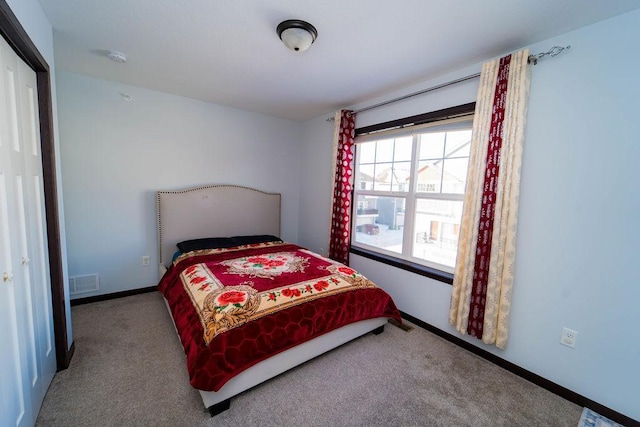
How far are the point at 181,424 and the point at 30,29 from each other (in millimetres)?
2339

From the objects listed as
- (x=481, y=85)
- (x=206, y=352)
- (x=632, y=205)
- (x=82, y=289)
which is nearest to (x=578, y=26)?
(x=481, y=85)

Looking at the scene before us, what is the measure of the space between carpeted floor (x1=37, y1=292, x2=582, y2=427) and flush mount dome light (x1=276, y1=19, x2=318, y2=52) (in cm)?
230

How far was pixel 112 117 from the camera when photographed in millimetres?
2746

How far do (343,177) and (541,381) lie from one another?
250 cm

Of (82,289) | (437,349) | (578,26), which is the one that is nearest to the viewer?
(578,26)

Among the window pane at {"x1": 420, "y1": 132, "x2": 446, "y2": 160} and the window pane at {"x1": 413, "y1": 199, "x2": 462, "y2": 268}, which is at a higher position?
the window pane at {"x1": 420, "y1": 132, "x2": 446, "y2": 160}

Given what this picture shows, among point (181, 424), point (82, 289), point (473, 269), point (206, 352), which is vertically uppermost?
point (473, 269)

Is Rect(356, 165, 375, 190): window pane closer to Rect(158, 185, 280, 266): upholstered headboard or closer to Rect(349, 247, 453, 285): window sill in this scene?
Rect(349, 247, 453, 285): window sill

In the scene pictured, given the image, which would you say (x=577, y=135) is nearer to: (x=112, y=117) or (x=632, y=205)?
(x=632, y=205)

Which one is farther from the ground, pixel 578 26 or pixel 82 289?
pixel 578 26

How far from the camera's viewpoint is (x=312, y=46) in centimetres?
190

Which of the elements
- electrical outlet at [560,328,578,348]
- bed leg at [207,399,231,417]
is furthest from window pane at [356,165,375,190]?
bed leg at [207,399,231,417]

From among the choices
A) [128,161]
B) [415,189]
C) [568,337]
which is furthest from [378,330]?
[128,161]

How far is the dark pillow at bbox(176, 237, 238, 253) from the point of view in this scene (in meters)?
2.89
